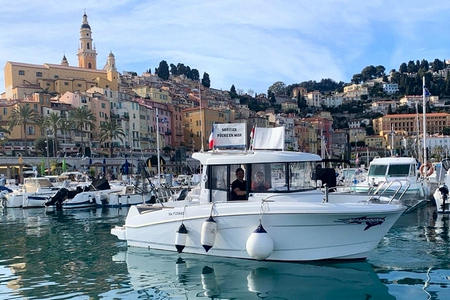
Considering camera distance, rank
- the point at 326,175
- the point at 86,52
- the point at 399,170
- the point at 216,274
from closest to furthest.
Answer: the point at 216,274
the point at 326,175
the point at 399,170
the point at 86,52

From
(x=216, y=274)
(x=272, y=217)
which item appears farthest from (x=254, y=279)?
(x=272, y=217)

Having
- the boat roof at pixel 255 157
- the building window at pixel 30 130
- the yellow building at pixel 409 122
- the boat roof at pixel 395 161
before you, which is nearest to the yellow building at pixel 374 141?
the yellow building at pixel 409 122

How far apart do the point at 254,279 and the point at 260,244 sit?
2.94ft

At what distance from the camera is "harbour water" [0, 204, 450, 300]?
36.6ft

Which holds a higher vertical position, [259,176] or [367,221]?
[259,176]

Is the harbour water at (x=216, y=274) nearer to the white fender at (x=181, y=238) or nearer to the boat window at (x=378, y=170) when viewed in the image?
the white fender at (x=181, y=238)

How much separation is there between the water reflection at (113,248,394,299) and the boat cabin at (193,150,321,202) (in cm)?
189

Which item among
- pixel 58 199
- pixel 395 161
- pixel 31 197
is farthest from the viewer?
pixel 31 197

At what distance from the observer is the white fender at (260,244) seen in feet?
41.2

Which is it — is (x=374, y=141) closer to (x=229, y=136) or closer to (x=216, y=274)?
(x=229, y=136)

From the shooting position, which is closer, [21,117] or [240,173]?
[240,173]

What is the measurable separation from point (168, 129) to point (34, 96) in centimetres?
3095

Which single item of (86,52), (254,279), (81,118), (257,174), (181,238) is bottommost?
(254,279)

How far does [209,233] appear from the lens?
525 inches
